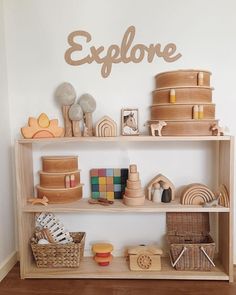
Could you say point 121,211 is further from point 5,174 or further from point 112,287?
point 5,174

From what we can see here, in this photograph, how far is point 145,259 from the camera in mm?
1658

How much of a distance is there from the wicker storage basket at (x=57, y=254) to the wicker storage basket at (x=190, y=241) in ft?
1.71

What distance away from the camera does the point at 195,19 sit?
1.71 meters

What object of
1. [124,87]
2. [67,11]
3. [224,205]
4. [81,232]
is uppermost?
[67,11]

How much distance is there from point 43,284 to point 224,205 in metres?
1.04

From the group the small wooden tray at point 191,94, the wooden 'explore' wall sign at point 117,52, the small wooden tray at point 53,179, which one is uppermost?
the wooden 'explore' wall sign at point 117,52

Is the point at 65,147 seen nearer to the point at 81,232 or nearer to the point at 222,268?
the point at 81,232

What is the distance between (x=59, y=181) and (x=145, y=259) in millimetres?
639

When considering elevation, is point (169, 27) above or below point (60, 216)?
above

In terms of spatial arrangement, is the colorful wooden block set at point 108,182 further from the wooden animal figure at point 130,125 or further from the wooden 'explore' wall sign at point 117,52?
the wooden 'explore' wall sign at point 117,52

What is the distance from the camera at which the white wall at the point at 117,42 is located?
1716 mm

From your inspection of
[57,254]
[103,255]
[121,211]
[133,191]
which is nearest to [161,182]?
[133,191]

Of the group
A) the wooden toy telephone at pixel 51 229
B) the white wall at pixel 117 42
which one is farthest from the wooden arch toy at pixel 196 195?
the wooden toy telephone at pixel 51 229

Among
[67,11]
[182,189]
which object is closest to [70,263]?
[182,189]
